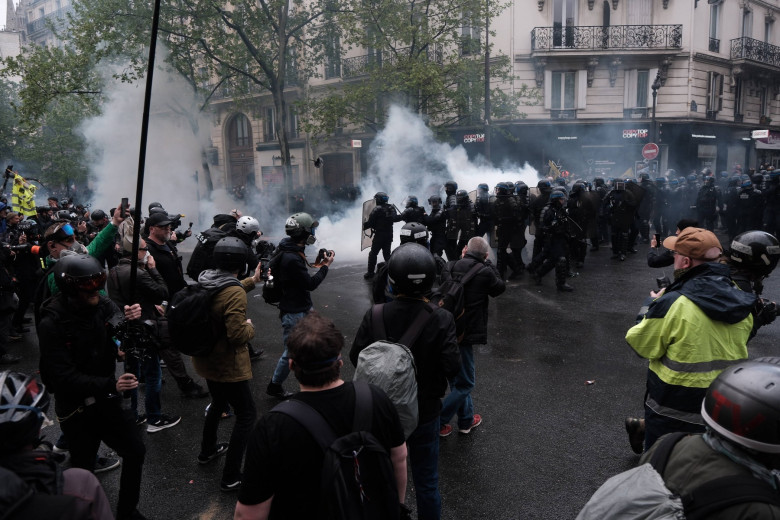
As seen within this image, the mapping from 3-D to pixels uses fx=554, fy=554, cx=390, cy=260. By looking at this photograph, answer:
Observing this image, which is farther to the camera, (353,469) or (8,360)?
(8,360)

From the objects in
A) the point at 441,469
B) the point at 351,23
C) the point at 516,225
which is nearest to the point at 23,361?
the point at 441,469

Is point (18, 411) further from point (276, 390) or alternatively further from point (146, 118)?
point (276, 390)

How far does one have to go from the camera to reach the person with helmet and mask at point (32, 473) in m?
1.36

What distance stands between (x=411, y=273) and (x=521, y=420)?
2312mm

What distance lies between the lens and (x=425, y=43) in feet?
65.2

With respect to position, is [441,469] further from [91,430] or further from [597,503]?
[597,503]

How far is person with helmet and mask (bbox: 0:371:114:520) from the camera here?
1357 millimetres

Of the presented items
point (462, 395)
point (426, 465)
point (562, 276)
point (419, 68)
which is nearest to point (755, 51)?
point (419, 68)

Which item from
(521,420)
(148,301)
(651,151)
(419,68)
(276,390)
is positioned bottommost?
(521,420)

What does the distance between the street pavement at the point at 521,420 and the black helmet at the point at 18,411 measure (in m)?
1.97

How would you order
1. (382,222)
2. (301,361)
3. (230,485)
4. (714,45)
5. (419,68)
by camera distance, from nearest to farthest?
1. (301,361)
2. (230,485)
3. (382,222)
4. (419,68)
5. (714,45)

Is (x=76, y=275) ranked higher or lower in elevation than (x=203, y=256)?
higher

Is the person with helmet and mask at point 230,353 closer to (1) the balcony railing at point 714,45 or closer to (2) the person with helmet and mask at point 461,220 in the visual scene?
(2) the person with helmet and mask at point 461,220

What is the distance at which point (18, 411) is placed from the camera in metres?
1.62
